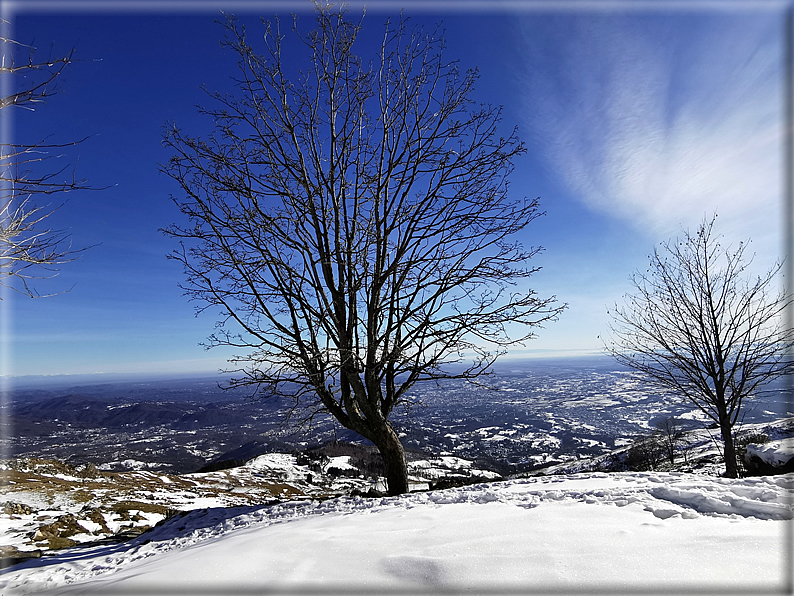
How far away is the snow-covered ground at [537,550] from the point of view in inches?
77.2

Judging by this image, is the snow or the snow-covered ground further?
the snow

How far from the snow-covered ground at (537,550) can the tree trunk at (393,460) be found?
2.63m

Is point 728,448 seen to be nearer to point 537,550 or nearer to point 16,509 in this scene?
point 537,550

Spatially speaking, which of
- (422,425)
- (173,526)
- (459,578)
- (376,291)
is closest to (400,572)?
(459,578)

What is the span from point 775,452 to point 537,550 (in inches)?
284

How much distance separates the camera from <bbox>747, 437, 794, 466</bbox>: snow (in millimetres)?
6139

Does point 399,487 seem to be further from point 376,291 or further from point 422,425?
point 422,425

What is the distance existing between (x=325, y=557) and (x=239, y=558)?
2.22ft

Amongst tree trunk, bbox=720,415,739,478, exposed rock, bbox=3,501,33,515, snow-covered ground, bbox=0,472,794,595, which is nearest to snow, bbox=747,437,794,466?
tree trunk, bbox=720,415,739,478

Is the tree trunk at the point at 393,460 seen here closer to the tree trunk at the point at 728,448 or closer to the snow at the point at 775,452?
the snow at the point at 775,452

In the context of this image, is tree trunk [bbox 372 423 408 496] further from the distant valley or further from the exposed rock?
the distant valley

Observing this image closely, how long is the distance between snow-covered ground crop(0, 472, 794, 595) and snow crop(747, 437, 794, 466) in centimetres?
354

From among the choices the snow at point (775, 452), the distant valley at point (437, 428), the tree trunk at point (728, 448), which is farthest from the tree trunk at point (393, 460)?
the distant valley at point (437, 428)

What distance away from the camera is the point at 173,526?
21.5 ft
